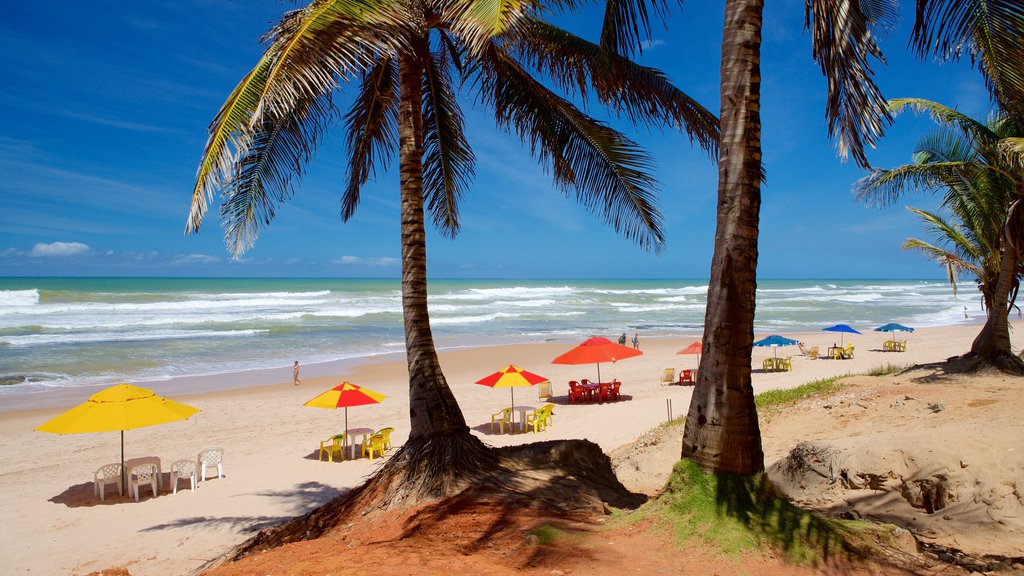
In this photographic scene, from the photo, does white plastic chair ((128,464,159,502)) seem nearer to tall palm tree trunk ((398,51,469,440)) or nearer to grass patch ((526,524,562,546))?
tall palm tree trunk ((398,51,469,440))

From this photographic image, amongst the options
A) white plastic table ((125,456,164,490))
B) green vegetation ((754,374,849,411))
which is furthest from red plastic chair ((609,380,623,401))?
white plastic table ((125,456,164,490))

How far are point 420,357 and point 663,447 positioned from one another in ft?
17.0

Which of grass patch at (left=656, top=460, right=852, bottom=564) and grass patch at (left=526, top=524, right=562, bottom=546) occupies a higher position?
grass patch at (left=656, top=460, right=852, bottom=564)

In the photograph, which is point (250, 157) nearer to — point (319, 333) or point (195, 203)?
point (195, 203)

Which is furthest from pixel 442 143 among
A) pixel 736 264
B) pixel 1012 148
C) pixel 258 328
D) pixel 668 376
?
pixel 258 328

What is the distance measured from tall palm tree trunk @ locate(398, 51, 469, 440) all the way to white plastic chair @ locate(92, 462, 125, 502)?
6.47 meters

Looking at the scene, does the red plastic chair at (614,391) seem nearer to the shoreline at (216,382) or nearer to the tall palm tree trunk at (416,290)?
the shoreline at (216,382)

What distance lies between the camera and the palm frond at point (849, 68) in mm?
4637

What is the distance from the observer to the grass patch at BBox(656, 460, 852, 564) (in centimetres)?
396

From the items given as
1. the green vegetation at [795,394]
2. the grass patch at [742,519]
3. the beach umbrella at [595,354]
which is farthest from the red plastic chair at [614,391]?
the grass patch at [742,519]

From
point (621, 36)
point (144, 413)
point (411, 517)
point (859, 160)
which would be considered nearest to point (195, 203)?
point (411, 517)

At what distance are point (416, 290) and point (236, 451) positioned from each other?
8.06 m

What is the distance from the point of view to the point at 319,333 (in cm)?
3184

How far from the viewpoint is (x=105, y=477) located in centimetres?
936
